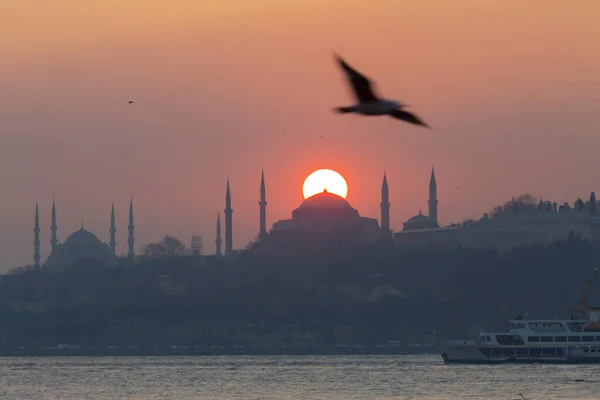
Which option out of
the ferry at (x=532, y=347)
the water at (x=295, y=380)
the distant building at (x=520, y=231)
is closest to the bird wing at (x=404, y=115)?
the water at (x=295, y=380)

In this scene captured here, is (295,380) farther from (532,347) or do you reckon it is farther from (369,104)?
(369,104)

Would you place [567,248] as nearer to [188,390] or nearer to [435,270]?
[435,270]

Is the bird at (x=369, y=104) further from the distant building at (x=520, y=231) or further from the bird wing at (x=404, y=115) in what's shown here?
the distant building at (x=520, y=231)

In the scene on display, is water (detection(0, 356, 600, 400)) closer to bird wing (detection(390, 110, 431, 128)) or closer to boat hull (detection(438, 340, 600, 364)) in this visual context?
boat hull (detection(438, 340, 600, 364))

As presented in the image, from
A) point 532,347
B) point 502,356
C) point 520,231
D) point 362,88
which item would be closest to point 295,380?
point 502,356

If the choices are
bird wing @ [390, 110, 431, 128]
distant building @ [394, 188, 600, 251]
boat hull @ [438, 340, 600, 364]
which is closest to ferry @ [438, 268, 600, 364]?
boat hull @ [438, 340, 600, 364]

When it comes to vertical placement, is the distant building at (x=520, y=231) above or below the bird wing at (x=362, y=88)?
above
